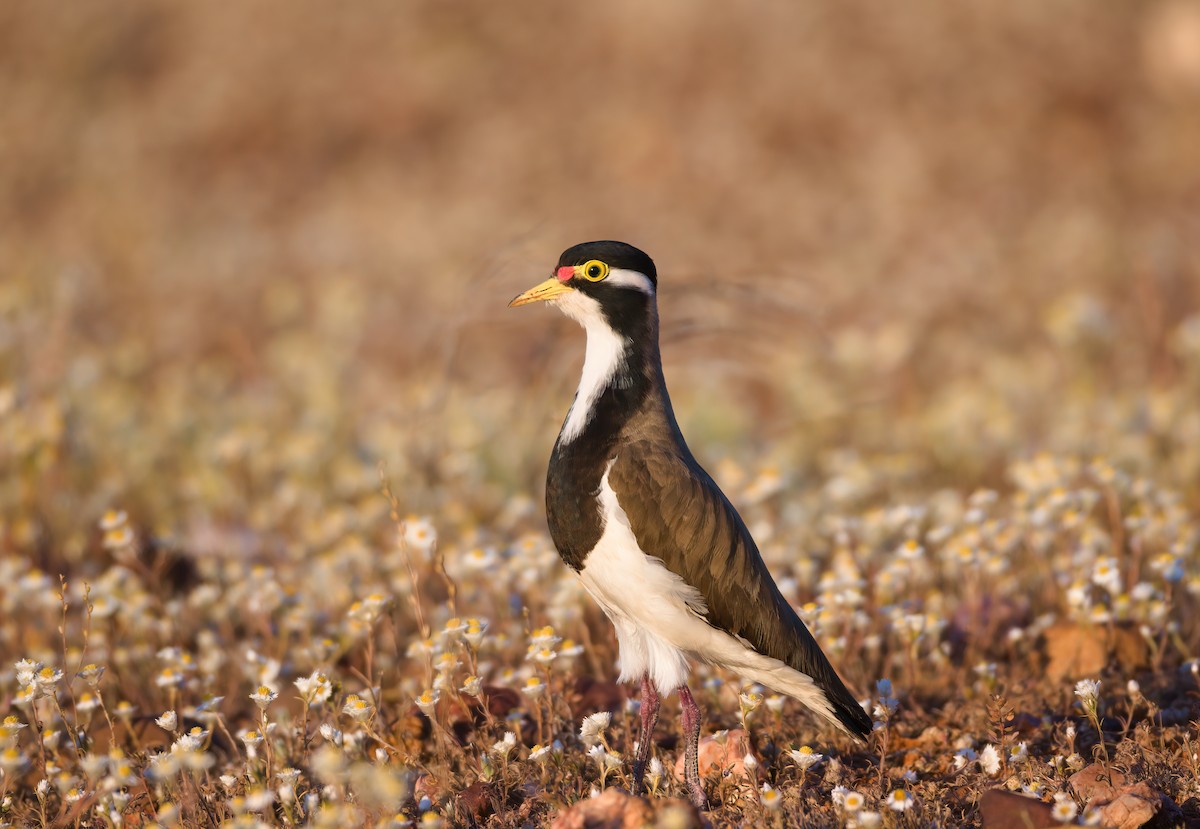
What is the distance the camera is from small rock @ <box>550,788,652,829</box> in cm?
303

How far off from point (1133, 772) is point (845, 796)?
97 centimetres

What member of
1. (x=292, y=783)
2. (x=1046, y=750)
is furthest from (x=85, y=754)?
(x=1046, y=750)

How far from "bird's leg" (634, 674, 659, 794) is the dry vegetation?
217 mm

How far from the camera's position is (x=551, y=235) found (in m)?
6.50

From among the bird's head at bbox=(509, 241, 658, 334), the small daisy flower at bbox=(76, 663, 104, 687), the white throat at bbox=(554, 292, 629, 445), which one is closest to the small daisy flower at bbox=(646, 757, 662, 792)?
the white throat at bbox=(554, 292, 629, 445)

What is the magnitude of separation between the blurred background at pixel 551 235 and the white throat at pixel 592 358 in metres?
2.21

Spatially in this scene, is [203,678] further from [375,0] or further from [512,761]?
[375,0]

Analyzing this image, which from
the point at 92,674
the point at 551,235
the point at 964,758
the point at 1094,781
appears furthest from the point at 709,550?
the point at 551,235

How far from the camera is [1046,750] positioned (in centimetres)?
404

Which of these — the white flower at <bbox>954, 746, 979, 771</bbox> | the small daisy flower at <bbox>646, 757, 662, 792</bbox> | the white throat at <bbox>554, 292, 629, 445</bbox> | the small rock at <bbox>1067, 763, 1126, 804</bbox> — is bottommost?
the small daisy flower at <bbox>646, 757, 662, 792</bbox>

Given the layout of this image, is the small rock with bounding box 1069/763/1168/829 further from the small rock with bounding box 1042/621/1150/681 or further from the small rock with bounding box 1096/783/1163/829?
the small rock with bounding box 1042/621/1150/681

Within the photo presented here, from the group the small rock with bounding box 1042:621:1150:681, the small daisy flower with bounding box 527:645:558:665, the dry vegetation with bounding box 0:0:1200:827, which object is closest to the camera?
the small daisy flower with bounding box 527:645:558:665

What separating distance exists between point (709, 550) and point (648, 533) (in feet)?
0.71

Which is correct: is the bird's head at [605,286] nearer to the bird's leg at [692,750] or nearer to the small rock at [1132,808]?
the bird's leg at [692,750]
